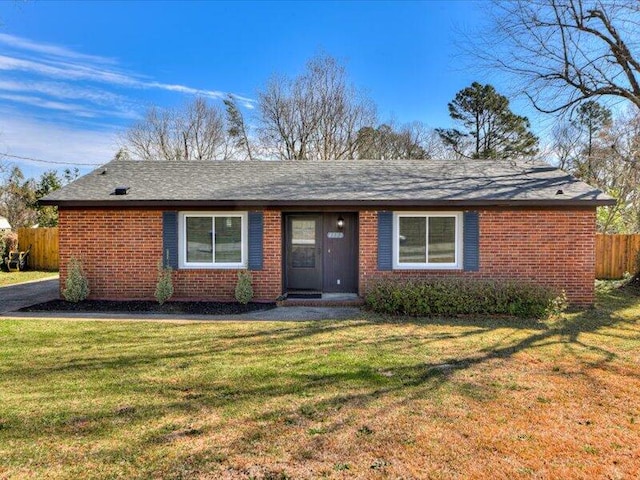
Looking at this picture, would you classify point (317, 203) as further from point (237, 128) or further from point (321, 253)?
point (237, 128)

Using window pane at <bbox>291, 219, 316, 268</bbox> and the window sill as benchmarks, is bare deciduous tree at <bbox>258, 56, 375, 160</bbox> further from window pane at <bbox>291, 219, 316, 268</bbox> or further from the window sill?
the window sill

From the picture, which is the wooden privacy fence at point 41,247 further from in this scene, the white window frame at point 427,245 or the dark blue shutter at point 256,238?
the white window frame at point 427,245

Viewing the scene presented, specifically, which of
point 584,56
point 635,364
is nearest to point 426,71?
point 584,56

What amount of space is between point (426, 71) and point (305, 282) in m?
12.5

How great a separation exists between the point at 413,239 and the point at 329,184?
8.37ft

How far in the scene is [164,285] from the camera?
9.33m

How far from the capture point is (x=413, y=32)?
1579cm

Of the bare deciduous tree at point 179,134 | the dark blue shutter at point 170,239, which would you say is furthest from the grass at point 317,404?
the bare deciduous tree at point 179,134

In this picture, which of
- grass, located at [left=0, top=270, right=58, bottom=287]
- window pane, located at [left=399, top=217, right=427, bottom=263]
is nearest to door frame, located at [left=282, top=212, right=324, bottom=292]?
window pane, located at [left=399, top=217, right=427, bottom=263]

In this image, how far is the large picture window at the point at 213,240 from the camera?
9.74m

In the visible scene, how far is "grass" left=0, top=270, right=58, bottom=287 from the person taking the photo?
13.5 meters

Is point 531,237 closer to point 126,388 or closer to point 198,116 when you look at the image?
point 126,388

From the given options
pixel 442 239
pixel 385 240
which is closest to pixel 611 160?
pixel 442 239

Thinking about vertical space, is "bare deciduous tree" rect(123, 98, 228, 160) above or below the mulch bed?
above
